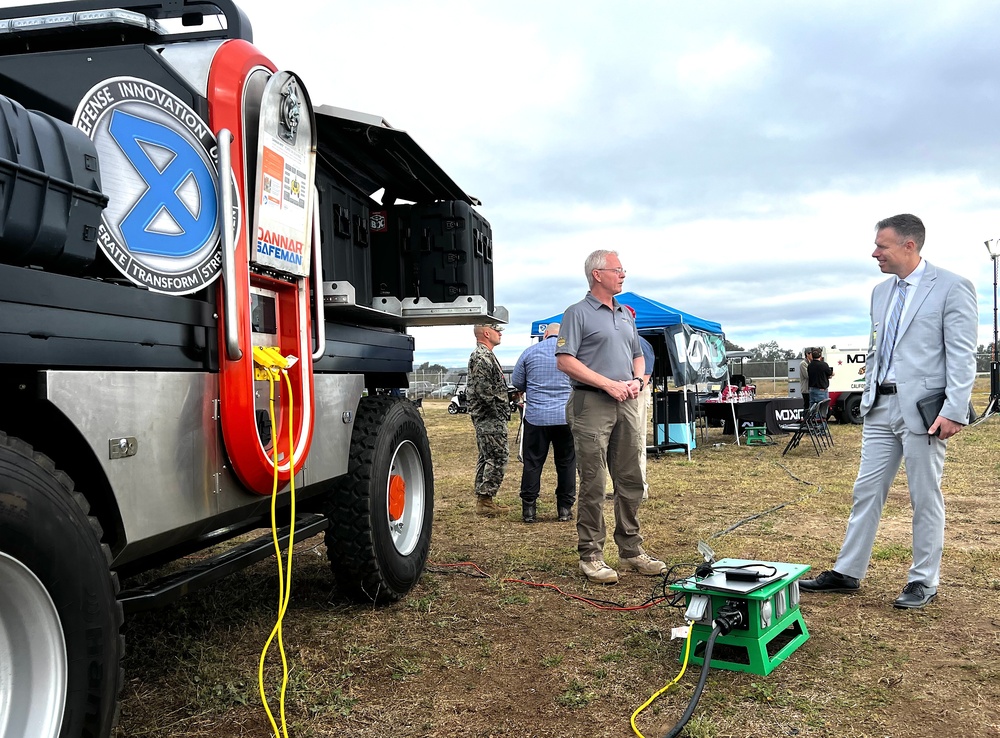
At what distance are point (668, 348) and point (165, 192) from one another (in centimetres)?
947

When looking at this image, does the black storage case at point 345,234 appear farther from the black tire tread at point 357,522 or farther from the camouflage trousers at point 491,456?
the camouflage trousers at point 491,456

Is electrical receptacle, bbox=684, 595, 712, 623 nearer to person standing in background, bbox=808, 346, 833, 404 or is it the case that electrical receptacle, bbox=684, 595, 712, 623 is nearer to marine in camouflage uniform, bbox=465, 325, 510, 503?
marine in camouflage uniform, bbox=465, 325, 510, 503

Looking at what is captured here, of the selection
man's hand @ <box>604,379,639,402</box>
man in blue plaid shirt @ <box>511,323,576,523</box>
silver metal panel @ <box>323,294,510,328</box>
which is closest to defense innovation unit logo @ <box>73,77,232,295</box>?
silver metal panel @ <box>323,294,510,328</box>

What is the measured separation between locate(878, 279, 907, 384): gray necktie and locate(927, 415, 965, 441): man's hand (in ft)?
1.34

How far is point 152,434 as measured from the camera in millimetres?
2100

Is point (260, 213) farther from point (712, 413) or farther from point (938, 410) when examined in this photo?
point (712, 413)

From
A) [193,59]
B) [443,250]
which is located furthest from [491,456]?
[193,59]

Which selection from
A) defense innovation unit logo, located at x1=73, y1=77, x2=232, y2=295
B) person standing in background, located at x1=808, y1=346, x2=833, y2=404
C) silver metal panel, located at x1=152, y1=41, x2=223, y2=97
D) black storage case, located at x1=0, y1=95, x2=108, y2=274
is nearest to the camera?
black storage case, located at x1=0, y1=95, x2=108, y2=274

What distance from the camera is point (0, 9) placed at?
8.77 ft

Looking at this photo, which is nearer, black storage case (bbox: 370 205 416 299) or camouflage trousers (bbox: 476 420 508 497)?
black storage case (bbox: 370 205 416 299)

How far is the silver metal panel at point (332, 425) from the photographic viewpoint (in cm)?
316

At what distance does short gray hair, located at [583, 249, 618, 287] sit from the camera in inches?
183

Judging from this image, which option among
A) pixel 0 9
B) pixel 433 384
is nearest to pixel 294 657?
pixel 0 9

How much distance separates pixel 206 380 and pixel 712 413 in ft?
43.5
